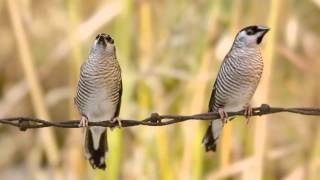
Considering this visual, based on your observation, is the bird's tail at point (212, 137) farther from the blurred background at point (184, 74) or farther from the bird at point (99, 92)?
the blurred background at point (184, 74)

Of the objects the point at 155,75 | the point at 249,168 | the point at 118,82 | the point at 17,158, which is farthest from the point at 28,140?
the point at 118,82

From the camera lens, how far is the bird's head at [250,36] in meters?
0.92

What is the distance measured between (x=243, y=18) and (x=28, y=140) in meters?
1.70

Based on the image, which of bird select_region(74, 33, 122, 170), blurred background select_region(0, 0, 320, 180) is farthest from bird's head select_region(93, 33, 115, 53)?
blurred background select_region(0, 0, 320, 180)

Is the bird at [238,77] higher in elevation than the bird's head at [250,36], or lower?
lower

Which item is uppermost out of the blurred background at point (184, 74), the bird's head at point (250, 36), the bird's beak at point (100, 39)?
the bird's beak at point (100, 39)

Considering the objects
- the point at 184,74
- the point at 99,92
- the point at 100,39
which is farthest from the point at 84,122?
the point at 184,74

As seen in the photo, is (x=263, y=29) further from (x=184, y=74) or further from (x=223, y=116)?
(x=184, y=74)

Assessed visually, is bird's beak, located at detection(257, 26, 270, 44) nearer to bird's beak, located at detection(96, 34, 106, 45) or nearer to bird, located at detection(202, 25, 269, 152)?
bird, located at detection(202, 25, 269, 152)

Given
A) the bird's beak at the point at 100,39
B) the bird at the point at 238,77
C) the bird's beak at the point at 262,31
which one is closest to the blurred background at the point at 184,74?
the bird at the point at 238,77

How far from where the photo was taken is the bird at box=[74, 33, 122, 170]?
900mm

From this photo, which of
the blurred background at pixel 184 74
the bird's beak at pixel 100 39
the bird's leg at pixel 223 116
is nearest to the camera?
the bird's beak at pixel 100 39

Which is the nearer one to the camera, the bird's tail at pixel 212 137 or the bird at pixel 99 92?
the bird at pixel 99 92

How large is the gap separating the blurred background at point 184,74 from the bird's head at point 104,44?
1.42 ft
